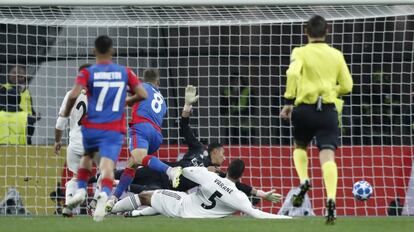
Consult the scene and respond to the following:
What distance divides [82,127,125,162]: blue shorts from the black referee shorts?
1904 millimetres

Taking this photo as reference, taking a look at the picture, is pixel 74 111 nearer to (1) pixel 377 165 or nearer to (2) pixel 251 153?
(2) pixel 251 153

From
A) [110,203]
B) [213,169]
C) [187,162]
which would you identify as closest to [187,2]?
[187,162]

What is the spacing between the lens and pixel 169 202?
15.6 metres

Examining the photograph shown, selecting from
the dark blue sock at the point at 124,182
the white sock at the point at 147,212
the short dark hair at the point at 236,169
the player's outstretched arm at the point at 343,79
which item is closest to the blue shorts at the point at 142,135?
the dark blue sock at the point at 124,182

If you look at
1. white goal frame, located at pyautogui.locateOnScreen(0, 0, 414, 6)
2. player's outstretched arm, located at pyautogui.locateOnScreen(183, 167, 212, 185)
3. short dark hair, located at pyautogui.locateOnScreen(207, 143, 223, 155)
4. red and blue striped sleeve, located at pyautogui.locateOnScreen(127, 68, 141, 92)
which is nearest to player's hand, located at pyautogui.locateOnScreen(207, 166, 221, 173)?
short dark hair, located at pyautogui.locateOnScreen(207, 143, 223, 155)

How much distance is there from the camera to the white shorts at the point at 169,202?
15516 mm

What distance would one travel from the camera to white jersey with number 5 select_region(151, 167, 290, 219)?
15.1 meters

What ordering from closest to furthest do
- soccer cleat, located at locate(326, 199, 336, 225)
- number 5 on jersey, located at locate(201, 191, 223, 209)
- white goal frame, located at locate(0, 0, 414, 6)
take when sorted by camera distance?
soccer cleat, located at locate(326, 199, 336, 225)
number 5 on jersey, located at locate(201, 191, 223, 209)
white goal frame, located at locate(0, 0, 414, 6)

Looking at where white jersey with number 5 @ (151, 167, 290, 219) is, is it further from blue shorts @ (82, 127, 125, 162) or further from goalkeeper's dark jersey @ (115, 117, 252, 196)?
blue shorts @ (82, 127, 125, 162)

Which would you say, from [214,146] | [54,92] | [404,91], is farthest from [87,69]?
[404,91]

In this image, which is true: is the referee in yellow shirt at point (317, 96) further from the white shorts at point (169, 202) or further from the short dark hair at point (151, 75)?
the short dark hair at point (151, 75)

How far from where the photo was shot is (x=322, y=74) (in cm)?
1255

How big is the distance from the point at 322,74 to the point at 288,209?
Result: 19.1ft

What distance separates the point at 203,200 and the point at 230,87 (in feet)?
11.3
